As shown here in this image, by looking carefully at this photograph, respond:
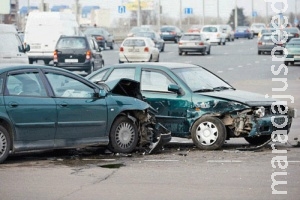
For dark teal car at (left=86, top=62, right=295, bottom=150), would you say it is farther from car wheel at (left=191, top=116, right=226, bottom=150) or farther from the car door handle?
the car door handle

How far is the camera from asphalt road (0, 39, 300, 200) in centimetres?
1000

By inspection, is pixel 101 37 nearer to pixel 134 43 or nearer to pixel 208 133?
pixel 134 43

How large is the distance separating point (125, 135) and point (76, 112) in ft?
3.43

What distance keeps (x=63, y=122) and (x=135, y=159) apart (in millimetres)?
1149

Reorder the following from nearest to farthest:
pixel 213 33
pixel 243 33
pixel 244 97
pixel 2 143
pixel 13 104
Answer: pixel 2 143, pixel 13 104, pixel 244 97, pixel 213 33, pixel 243 33

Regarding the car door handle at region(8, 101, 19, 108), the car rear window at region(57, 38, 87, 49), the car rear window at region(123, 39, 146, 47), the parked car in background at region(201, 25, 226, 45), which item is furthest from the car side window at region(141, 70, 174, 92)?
the parked car in background at region(201, 25, 226, 45)

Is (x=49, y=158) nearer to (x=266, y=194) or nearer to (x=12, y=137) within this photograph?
(x=12, y=137)

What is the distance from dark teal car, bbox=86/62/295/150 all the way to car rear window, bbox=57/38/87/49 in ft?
76.6

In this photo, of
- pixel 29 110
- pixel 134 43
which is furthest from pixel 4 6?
pixel 29 110

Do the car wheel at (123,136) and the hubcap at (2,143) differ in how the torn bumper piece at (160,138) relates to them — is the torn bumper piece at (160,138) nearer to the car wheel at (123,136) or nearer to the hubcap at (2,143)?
the car wheel at (123,136)

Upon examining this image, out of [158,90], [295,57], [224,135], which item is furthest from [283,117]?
[295,57]

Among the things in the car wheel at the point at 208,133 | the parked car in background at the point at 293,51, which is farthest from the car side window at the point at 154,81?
the parked car in background at the point at 293,51

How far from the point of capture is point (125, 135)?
14.0 m

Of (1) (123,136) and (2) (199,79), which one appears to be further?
(2) (199,79)
